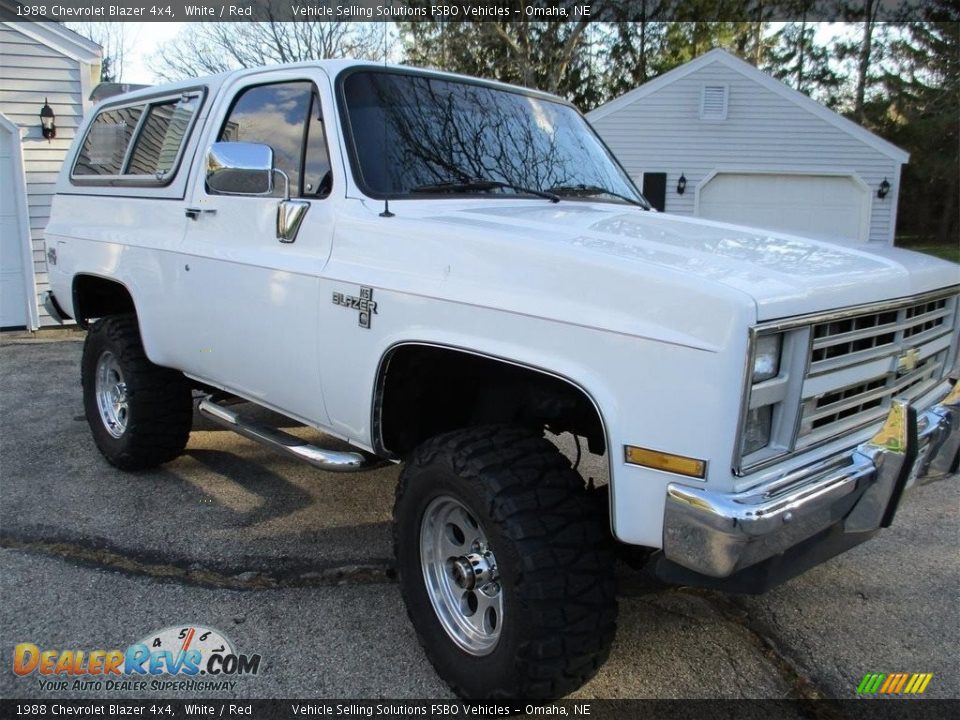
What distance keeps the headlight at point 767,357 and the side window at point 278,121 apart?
6.87 ft

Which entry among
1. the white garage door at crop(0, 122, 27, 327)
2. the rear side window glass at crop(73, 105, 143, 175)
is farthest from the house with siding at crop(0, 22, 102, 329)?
the rear side window glass at crop(73, 105, 143, 175)

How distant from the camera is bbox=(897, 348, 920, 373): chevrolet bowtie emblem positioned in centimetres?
262

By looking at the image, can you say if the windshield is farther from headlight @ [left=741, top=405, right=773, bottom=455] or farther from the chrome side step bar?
headlight @ [left=741, top=405, right=773, bottom=455]

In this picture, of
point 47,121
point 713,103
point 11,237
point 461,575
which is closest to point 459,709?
point 461,575

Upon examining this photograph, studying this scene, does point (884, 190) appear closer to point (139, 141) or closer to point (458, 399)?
point (139, 141)

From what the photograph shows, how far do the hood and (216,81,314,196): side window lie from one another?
766mm

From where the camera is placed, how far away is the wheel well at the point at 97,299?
4.88 meters

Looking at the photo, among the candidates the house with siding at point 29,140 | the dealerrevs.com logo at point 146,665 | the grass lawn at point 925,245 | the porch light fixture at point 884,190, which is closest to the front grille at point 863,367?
the dealerrevs.com logo at point 146,665

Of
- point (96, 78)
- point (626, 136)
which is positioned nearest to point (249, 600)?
point (96, 78)

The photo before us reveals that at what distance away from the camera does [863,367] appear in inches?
95.3

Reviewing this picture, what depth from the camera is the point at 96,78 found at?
10.7 meters

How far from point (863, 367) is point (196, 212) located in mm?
3047

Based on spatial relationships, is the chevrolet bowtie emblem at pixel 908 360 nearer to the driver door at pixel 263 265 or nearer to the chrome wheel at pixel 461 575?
the chrome wheel at pixel 461 575

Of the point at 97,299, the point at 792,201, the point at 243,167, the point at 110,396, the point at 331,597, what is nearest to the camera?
the point at 243,167
